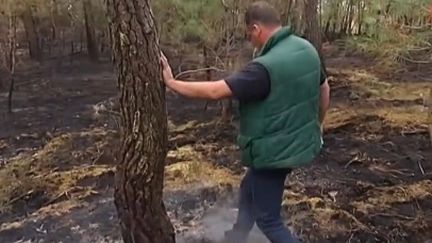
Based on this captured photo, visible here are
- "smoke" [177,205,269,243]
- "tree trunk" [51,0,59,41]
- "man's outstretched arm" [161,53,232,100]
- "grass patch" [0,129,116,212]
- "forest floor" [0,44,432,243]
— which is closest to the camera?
"man's outstretched arm" [161,53,232,100]

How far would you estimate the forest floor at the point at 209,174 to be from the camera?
4.25 metres

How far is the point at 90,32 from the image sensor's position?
42.7ft

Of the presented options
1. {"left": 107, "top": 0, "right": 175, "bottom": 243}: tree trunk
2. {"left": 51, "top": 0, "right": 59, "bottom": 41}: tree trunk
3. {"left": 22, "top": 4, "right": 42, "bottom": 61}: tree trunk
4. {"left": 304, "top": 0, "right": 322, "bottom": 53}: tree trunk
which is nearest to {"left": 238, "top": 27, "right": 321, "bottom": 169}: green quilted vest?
{"left": 107, "top": 0, "right": 175, "bottom": 243}: tree trunk

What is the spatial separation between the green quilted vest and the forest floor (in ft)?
3.12

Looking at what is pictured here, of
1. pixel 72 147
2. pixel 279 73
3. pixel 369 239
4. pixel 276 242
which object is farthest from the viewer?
pixel 72 147

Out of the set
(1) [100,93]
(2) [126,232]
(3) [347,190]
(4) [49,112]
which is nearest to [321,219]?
(3) [347,190]

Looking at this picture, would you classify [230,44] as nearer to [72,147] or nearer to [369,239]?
[72,147]

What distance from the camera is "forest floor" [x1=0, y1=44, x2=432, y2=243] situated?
13.9 feet

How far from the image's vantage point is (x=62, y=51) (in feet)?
47.2

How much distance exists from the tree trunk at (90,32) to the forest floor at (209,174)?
10.2ft

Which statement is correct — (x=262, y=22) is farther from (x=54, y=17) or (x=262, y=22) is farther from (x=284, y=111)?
(x=54, y=17)

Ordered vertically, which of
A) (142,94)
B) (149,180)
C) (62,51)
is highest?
(142,94)

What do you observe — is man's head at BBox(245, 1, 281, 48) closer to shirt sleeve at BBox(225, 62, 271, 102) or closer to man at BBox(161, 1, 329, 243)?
man at BBox(161, 1, 329, 243)

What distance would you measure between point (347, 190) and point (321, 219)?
0.78m
